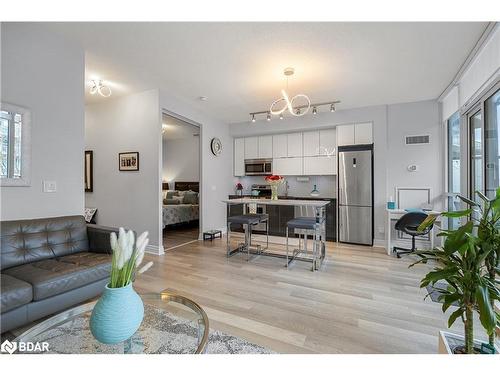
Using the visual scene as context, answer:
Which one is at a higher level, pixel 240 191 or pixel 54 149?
pixel 54 149

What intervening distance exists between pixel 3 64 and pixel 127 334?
2.77 m

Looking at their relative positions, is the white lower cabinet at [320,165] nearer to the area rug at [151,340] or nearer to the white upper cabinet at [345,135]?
the white upper cabinet at [345,135]

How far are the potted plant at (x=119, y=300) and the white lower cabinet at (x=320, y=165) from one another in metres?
4.69

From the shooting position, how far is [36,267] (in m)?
2.02

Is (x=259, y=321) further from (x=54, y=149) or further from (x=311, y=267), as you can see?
(x=54, y=149)

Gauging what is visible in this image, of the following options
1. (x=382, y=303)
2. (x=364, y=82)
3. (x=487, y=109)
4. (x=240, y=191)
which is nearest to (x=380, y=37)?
(x=364, y=82)

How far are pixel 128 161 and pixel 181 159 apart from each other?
3844 millimetres

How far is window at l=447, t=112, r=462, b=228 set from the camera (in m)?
3.87

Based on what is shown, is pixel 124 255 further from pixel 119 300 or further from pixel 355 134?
pixel 355 134

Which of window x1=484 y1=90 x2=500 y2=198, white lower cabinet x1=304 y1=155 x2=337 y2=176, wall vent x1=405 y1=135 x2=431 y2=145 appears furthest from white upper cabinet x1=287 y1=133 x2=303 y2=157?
window x1=484 y1=90 x2=500 y2=198

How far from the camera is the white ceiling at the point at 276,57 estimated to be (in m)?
2.36

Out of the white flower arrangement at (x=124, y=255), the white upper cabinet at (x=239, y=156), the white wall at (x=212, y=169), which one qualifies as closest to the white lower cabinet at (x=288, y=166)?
the white upper cabinet at (x=239, y=156)

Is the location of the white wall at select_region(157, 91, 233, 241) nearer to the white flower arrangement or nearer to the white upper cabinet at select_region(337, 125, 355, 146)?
the white upper cabinet at select_region(337, 125, 355, 146)

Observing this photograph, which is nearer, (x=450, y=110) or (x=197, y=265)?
(x=197, y=265)
